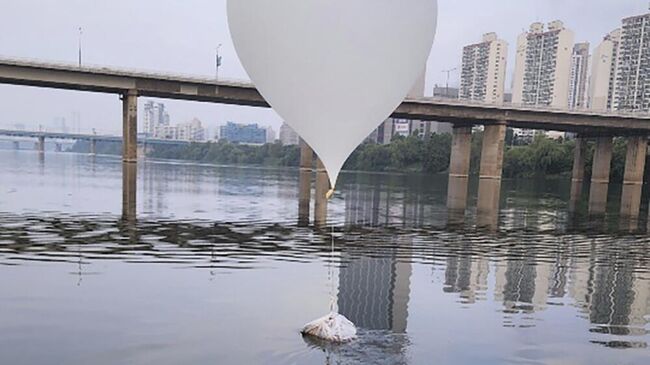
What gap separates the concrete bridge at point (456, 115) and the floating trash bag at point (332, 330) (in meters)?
39.6

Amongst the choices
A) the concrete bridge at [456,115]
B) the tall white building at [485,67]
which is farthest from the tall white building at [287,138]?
the concrete bridge at [456,115]

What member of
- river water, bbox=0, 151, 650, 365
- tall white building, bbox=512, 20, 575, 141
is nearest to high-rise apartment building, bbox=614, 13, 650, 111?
tall white building, bbox=512, 20, 575, 141

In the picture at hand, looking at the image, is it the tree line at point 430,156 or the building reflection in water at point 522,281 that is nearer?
the building reflection in water at point 522,281

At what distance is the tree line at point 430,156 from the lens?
94.6 m

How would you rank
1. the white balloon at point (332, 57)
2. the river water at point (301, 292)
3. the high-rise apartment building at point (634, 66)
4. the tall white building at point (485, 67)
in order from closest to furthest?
the white balloon at point (332, 57) → the river water at point (301, 292) → the high-rise apartment building at point (634, 66) → the tall white building at point (485, 67)

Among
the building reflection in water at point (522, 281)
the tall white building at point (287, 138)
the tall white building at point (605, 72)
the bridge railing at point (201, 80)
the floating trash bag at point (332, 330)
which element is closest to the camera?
the floating trash bag at point (332, 330)

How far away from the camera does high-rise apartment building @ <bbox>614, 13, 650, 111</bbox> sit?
106875 mm

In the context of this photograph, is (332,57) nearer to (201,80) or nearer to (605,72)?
(201,80)

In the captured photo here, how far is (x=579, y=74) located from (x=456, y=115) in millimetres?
102404

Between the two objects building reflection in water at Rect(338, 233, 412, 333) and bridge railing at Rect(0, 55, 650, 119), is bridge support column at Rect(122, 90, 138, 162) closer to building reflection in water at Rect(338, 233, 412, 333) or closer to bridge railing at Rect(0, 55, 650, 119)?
bridge railing at Rect(0, 55, 650, 119)

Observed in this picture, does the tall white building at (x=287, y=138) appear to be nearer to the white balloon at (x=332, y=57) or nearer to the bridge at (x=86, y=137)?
the bridge at (x=86, y=137)

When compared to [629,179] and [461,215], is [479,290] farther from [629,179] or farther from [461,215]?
[629,179]

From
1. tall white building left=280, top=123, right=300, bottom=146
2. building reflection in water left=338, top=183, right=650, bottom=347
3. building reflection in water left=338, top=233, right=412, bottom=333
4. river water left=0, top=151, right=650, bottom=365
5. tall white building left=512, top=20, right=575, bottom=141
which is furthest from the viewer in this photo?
tall white building left=280, top=123, right=300, bottom=146

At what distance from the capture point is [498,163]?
2621 inches
